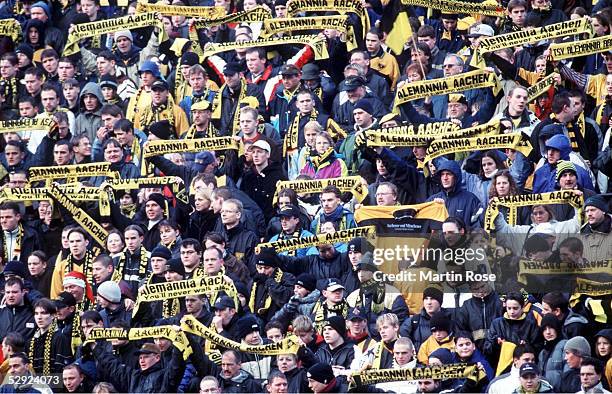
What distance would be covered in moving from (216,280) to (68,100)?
4.34 m

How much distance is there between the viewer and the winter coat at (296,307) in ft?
61.0

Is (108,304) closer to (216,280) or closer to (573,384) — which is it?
(216,280)

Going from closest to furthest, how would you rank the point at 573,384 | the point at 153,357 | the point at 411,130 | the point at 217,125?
the point at 573,384
the point at 153,357
the point at 411,130
the point at 217,125

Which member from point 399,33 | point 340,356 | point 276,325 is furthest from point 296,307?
point 399,33

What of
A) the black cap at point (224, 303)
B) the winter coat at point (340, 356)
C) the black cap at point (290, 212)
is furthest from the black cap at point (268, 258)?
the winter coat at point (340, 356)

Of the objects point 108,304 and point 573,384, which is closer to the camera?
point 573,384

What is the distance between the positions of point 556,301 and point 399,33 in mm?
5021

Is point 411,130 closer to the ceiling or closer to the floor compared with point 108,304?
closer to the ceiling

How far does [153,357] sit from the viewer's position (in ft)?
61.3

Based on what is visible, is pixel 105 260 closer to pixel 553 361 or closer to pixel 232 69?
pixel 232 69

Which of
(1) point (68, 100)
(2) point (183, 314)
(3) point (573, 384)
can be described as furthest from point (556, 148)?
(1) point (68, 100)

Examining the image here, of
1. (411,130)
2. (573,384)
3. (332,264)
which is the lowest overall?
(573,384)

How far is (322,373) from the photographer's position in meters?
17.8

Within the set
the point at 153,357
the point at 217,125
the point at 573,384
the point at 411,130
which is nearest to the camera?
the point at 573,384
